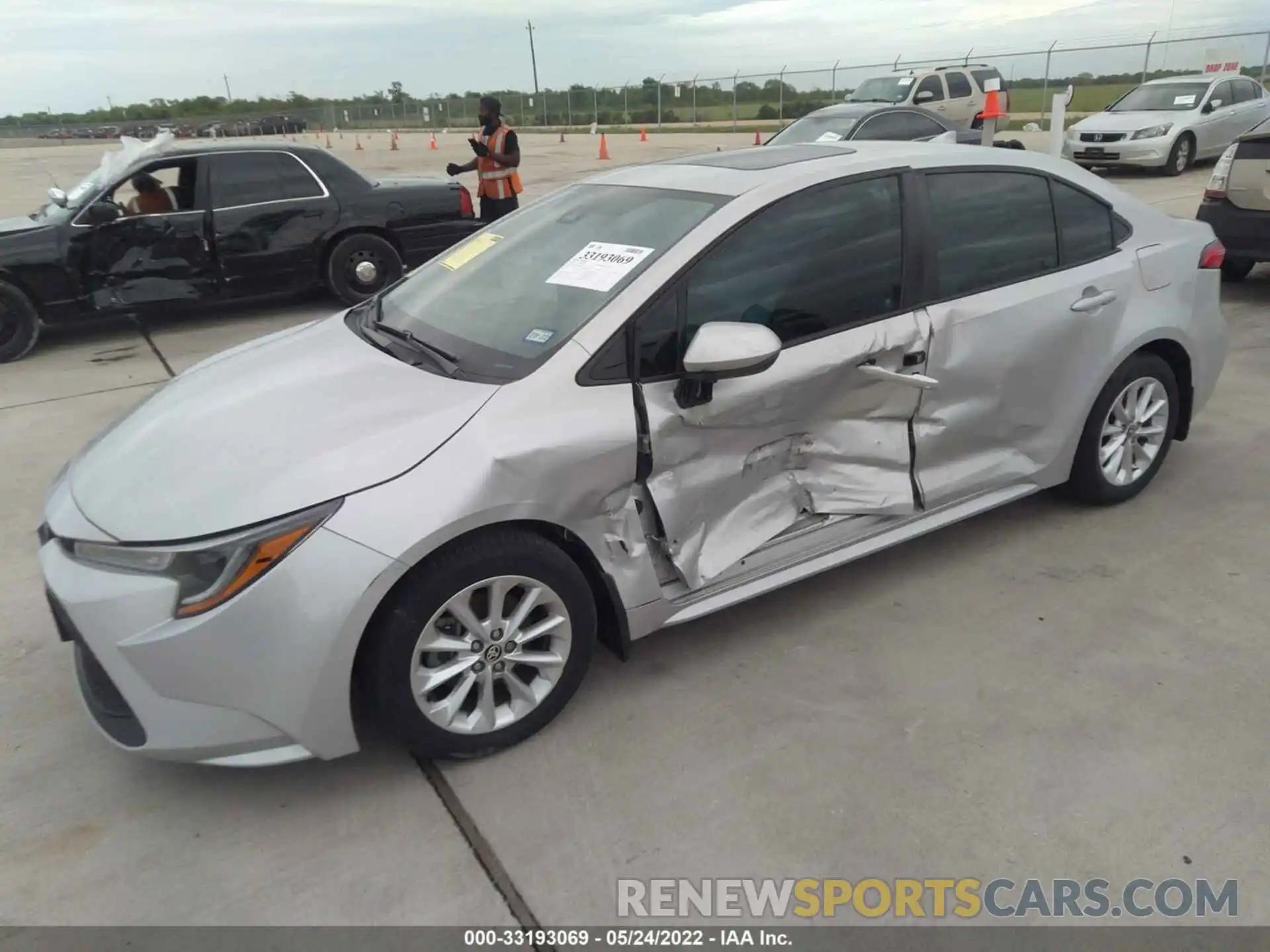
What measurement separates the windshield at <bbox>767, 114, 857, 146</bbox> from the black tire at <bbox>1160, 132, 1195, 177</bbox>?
19.0 ft

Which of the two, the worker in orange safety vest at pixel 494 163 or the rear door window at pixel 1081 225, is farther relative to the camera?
the worker in orange safety vest at pixel 494 163

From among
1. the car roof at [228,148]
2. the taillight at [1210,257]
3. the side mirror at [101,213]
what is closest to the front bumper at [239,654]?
the taillight at [1210,257]

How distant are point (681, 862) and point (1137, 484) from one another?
2.95 m

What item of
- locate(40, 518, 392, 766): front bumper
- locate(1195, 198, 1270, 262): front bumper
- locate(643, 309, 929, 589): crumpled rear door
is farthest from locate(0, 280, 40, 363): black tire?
locate(1195, 198, 1270, 262): front bumper

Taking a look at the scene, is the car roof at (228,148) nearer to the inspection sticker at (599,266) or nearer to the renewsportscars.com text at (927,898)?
the inspection sticker at (599,266)

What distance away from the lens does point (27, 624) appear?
3.59m

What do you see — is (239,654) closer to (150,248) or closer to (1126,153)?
(150,248)

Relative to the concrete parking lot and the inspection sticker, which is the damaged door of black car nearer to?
the concrete parking lot

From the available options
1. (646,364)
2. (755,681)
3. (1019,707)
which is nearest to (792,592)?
(755,681)

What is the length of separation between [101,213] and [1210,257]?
743 cm

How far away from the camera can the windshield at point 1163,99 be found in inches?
600

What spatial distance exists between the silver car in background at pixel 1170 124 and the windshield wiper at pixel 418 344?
14.9m

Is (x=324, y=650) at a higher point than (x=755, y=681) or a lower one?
higher
